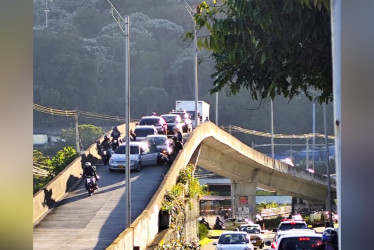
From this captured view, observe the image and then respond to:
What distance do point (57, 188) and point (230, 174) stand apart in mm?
29680

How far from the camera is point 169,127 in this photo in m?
53.8

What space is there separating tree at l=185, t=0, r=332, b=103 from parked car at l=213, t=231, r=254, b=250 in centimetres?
1658

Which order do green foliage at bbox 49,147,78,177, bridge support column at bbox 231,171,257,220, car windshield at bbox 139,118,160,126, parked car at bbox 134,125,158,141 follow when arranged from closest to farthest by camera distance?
1. green foliage at bbox 49,147,78,177
2. parked car at bbox 134,125,158,141
3. car windshield at bbox 139,118,160,126
4. bridge support column at bbox 231,171,257,220

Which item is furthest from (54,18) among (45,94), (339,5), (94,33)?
(339,5)

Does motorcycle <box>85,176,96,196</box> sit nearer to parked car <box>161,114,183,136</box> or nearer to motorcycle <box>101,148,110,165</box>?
motorcycle <box>101,148,110,165</box>

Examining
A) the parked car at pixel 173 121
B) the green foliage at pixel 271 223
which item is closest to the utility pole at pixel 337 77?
the parked car at pixel 173 121

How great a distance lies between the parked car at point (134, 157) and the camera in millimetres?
40875

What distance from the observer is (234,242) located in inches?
1159

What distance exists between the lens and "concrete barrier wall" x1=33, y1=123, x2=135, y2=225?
3134 cm

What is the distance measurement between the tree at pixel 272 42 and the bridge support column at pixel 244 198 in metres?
54.0

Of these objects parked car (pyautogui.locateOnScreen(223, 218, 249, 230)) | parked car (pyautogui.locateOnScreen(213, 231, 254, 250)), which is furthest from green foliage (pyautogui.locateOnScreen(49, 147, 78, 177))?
parked car (pyautogui.locateOnScreen(223, 218, 249, 230))

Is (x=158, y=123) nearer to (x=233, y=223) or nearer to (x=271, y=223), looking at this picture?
(x=233, y=223)

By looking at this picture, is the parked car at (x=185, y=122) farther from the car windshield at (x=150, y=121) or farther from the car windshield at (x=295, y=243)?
the car windshield at (x=295, y=243)
